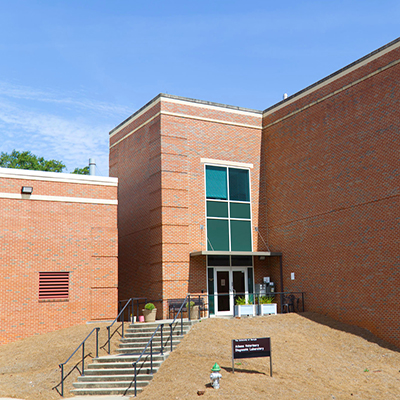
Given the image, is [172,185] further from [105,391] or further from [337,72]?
[105,391]

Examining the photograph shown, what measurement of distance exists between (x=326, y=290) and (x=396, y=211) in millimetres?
4726

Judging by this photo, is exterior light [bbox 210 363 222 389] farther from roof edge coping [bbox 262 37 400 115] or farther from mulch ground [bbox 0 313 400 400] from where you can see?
roof edge coping [bbox 262 37 400 115]

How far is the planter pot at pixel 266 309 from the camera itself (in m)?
21.4

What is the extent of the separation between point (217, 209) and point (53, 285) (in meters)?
8.18

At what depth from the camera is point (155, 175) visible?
77.6ft

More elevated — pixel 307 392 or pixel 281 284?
pixel 281 284

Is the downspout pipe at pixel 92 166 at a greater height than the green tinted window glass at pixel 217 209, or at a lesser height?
greater

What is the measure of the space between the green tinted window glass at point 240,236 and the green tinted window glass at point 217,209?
2.16ft

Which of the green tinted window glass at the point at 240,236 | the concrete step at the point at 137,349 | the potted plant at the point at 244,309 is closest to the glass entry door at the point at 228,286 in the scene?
the green tinted window glass at the point at 240,236

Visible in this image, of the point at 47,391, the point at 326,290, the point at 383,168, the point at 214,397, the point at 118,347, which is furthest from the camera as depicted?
the point at 326,290

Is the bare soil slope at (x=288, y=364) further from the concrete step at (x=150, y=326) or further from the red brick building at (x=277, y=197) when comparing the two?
the red brick building at (x=277, y=197)

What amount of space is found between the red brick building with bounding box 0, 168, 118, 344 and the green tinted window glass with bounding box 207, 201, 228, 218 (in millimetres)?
4485

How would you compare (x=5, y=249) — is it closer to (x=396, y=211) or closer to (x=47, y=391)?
(x=47, y=391)

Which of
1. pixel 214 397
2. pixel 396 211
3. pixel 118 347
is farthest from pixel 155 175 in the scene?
pixel 214 397
